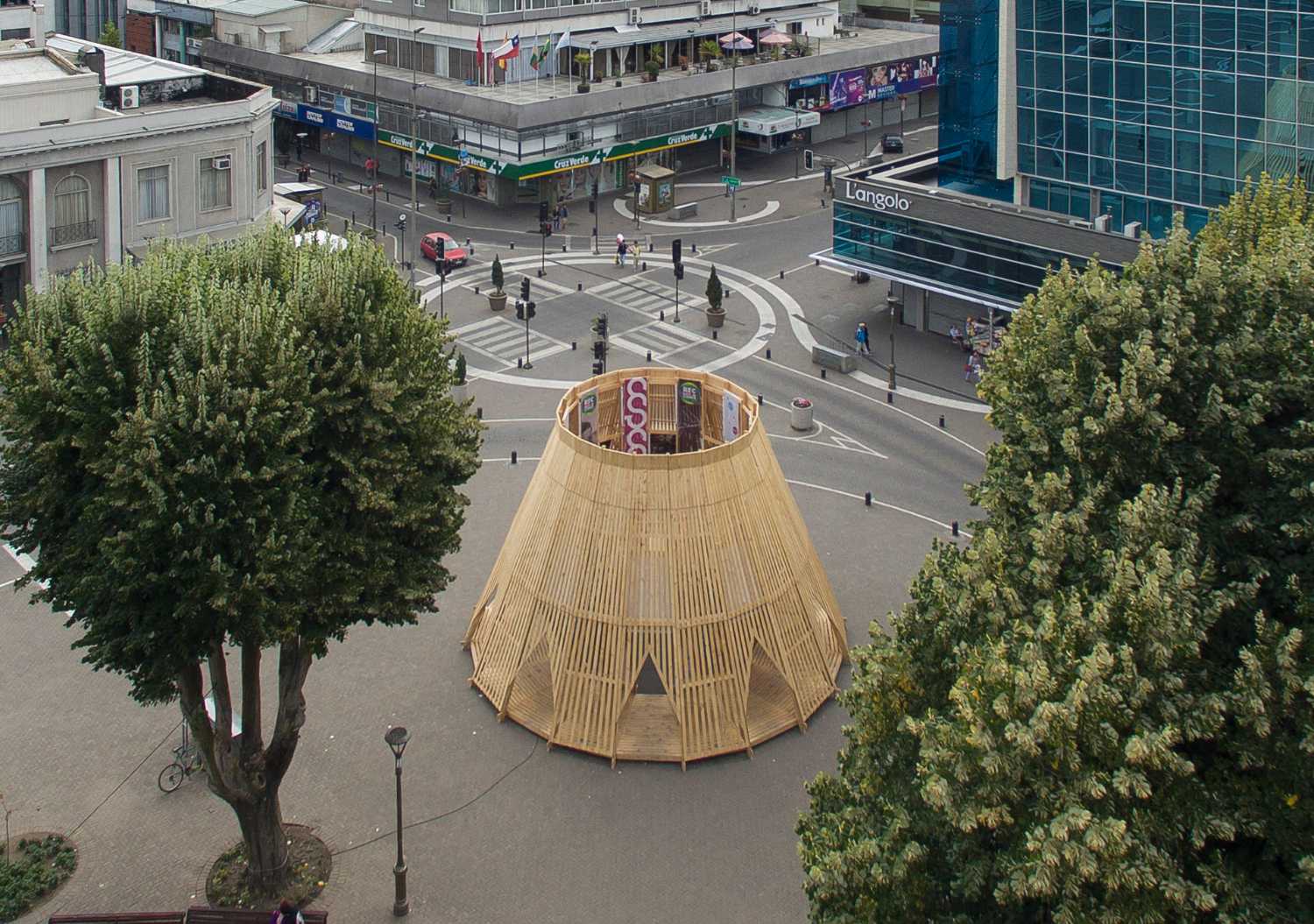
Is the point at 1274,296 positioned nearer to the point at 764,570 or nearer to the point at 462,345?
the point at 764,570

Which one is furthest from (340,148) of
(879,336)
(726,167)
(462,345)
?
(879,336)

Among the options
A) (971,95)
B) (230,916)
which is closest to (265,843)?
(230,916)

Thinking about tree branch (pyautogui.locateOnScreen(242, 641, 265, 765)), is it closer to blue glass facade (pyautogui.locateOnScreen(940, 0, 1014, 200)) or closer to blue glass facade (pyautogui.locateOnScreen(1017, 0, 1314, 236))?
blue glass facade (pyautogui.locateOnScreen(1017, 0, 1314, 236))

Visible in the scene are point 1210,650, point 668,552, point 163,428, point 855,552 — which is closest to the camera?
point 1210,650

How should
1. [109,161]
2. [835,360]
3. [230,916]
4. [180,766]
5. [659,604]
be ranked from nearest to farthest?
[230,916] < [180,766] < [659,604] < [109,161] < [835,360]

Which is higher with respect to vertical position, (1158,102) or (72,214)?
(1158,102)

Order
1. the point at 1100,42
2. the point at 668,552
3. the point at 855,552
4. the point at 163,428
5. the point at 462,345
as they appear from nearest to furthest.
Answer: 1. the point at 163,428
2. the point at 668,552
3. the point at 855,552
4. the point at 1100,42
5. the point at 462,345

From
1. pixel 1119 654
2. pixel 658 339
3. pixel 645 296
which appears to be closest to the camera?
pixel 1119 654

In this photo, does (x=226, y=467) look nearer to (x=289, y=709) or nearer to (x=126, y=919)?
(x=289, y=709)
